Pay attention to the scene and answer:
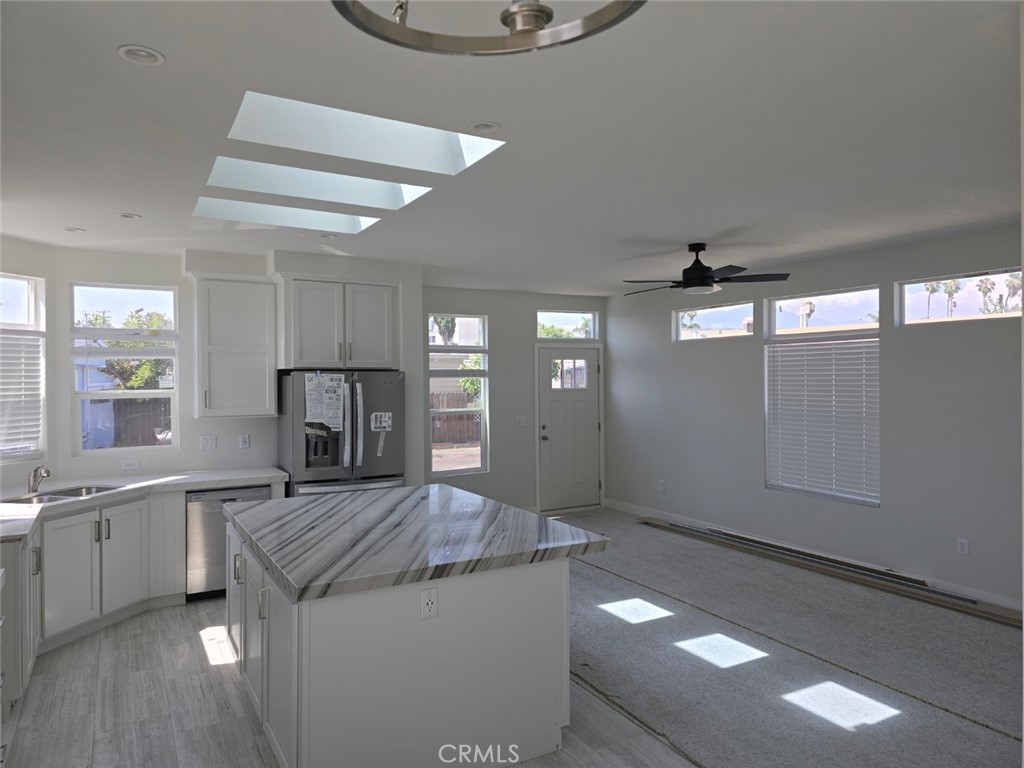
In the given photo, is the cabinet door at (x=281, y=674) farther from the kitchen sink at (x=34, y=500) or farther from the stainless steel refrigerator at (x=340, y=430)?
the stainless steel refrigerator at (x=340, y=430)

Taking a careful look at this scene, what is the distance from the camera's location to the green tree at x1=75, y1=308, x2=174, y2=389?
16.1 ft

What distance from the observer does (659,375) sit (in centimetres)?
713

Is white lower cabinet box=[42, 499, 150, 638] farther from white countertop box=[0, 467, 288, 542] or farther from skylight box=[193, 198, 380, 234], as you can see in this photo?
skylight box=[193, 198, 380, 234]

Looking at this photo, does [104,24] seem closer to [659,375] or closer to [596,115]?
[596,115]

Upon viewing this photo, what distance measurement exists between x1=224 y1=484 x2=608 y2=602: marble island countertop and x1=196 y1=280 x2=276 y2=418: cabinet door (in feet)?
5.98

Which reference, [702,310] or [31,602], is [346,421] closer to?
[31,602]

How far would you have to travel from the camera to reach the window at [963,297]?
4.39m

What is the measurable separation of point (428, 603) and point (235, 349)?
3.36 meters

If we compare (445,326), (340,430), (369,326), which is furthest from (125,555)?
(445,326)

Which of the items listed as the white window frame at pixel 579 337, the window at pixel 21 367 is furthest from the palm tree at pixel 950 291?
the window at pixel 21 367

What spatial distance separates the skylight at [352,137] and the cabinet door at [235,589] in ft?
6.04

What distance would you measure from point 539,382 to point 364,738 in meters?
5.35

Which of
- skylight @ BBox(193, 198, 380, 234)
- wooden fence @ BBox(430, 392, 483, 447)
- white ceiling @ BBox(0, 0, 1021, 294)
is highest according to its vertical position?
skylight @ BBox(193, 198, 380, 234)

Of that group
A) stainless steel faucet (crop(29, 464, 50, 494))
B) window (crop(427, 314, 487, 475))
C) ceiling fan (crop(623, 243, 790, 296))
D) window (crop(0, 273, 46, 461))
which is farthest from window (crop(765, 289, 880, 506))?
window (crop(0, 273, 46, 461))
